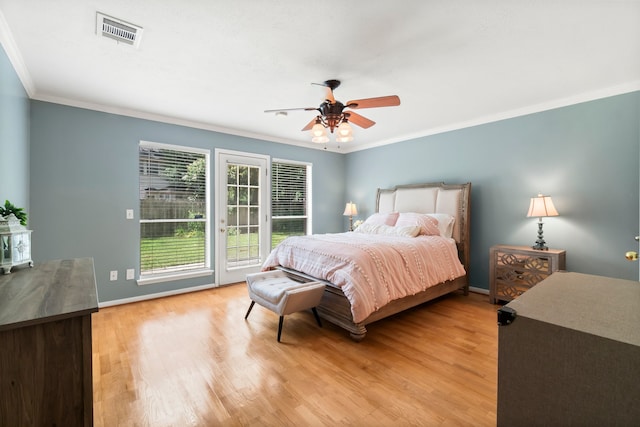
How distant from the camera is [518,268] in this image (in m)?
3.36

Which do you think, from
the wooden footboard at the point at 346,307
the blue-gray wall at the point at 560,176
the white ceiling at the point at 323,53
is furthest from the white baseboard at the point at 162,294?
the white ceiling at the point at 323,53

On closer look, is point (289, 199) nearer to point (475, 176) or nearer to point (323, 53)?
point (475, 176)

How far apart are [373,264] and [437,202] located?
2.12m

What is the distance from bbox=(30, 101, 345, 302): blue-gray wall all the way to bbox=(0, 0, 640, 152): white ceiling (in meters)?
0.24

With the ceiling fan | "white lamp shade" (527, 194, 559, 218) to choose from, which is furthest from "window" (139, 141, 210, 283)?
"white lamp shade" (527, 194, 559, 218)

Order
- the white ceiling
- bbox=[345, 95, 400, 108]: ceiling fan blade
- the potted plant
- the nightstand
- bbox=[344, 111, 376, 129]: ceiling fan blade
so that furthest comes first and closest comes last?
the nightstand < bbox=[344, 111, 376, 129]: ceiling fan blade < bbox=[345, 95, 400, 108]: ceiling fan blade < the white ceiling < the potted plant

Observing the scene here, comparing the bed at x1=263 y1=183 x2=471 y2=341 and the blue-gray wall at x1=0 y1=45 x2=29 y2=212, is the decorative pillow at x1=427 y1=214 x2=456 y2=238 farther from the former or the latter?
the blue-gray wall at x1=0 y1=45 x2=29 y2=212

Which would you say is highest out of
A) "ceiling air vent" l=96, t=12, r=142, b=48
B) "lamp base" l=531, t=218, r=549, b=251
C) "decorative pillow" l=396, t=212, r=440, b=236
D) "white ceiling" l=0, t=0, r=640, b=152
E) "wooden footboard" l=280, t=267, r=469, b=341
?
"white ceiling" l=0, t=0, r=640, b=152

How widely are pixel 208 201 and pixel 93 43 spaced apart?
95.5 inches

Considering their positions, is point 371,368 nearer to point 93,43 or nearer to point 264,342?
point 264,342

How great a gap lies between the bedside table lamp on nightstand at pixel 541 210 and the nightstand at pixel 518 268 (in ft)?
0.32

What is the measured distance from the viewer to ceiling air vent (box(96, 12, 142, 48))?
6.32 ft

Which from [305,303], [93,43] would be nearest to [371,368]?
[305,303]

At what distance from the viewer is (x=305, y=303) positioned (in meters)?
2.69
